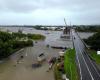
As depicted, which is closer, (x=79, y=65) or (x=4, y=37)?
(x=79, y=65)

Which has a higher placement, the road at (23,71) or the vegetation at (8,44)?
the vegetation at (8,44)

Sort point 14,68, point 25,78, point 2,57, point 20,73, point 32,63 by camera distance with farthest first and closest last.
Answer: point 2,57, point 32,63, point 14,68, point 20,73, point 25,78

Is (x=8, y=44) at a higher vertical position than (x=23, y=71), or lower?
higher

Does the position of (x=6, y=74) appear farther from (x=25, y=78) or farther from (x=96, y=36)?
(x=96, y=36)

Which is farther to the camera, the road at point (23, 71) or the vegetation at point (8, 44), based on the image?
the vegetation at point (8, 44)

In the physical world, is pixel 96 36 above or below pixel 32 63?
above

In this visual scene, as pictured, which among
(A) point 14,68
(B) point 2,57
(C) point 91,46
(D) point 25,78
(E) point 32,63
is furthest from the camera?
(C) point 91,46

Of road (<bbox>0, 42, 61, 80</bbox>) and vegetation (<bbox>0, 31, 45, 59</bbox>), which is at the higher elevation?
vegetation (<bbox>0, 31, 45, 59</bbox>)

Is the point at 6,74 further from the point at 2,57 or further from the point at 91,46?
the point at 91,46

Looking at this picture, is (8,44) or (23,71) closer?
(23,71)

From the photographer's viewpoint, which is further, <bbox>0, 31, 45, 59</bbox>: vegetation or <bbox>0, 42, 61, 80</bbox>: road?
<bbox>0, 31, 45, 59</bbox>: vegetation

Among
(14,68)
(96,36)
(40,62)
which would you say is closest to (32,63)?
(40,62)
